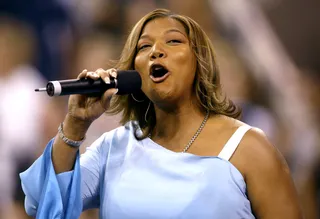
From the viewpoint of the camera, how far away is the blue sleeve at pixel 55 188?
129 centimetres

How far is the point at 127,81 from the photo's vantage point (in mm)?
1265

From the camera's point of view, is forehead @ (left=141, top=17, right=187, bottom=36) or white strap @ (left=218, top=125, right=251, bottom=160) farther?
forehead @ (left=141, top=17, right=187, bottom=36)

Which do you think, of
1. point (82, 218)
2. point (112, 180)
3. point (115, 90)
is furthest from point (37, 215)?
point (82, 218)

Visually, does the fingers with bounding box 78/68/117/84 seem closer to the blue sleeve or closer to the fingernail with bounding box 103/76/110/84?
the fingernail with bounding box 103/76/110/84

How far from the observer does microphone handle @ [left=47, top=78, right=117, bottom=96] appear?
1130 mm

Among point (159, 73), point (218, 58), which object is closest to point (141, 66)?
point (159, 73)

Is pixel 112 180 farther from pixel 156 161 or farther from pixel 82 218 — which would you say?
pixel 82 218

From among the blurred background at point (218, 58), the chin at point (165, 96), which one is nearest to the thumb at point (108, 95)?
the chin at point (165, 96)

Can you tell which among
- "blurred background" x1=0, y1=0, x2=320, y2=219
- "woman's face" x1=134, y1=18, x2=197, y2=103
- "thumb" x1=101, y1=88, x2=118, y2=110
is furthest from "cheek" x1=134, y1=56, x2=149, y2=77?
"blurred background" x1=0, y1=0, x2=320, y2=219

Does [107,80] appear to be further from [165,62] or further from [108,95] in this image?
[165,62]

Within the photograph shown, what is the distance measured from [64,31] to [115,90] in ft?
5.13

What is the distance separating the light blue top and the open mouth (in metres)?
0.14

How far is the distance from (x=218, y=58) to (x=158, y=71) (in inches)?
52.4

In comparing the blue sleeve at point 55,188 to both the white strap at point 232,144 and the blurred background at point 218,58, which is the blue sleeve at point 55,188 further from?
the blurred background at point 218,58
